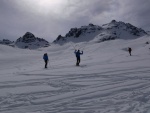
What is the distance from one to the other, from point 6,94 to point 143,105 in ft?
18.9

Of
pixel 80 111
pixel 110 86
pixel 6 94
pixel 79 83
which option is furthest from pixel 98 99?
pixel 6 94

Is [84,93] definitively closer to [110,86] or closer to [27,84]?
[110,86]

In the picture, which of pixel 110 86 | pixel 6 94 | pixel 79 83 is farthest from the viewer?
pixel 79 83

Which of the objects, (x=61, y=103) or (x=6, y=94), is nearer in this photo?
(x=61, y=103)

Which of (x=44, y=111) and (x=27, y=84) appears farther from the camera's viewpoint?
(x=27, y=84)

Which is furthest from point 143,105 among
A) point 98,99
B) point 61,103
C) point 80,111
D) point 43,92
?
point 43,92

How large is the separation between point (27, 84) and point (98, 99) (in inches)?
172

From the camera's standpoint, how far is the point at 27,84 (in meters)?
11.0

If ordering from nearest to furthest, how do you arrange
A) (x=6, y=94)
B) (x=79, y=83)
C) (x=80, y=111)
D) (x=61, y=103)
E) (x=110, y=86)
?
Result: (x=80, y=111)
(x=61, y=103)
(x=6, y=94)
(x=110, y=86)
(x=79, y=83)

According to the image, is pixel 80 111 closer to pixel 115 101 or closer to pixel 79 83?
pixel 115 101

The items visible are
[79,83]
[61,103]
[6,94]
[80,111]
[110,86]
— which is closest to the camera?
[80,111]

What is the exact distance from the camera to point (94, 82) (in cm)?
1125

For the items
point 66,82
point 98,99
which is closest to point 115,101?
point 98,99

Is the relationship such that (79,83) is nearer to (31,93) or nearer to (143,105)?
(31,93)
